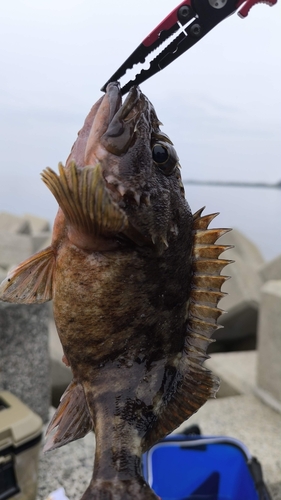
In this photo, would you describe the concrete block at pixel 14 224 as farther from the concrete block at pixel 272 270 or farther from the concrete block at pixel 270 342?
the concrete block at pixel 270 342

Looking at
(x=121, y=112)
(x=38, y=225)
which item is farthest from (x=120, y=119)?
(x=38, y=225)

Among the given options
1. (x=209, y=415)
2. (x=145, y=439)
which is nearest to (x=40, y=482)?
(x=209, y=415)

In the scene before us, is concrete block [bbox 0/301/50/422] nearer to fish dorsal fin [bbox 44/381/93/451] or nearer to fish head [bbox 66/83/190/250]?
fish dorsal fin [bbox 44/381/93/451]

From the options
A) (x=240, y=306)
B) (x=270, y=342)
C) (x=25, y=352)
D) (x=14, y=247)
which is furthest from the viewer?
(x=14, y=247)

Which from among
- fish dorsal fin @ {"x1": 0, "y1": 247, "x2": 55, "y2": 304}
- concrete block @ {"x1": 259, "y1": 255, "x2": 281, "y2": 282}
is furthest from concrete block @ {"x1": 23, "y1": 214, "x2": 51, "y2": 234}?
fish dorsal fin @ {"x1": 0, "y1": 247, "x2": 55, "y2": 304}

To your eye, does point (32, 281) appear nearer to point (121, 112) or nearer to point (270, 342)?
point (121, 112)

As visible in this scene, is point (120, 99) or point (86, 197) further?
point (120, 99)

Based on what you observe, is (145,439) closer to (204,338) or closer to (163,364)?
(163,364)
